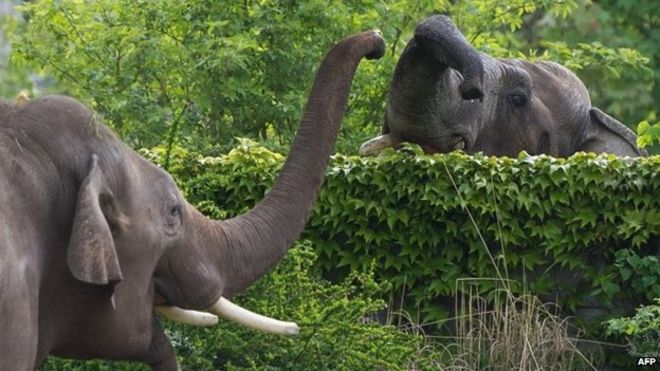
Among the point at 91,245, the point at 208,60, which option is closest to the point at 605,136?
the point at 208,60

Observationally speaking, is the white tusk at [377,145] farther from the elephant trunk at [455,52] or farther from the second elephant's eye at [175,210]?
the second elephant's eye at [175,210]

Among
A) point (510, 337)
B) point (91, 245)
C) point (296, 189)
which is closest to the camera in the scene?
point (91, 245)

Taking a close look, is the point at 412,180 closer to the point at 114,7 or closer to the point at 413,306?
the point at 413,306

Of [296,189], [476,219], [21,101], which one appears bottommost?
[476,219]

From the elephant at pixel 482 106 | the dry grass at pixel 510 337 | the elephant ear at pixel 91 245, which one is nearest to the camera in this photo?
the elephant ear at pixel 91 245

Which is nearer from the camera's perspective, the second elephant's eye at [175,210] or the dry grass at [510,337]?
the second elephant's eye at [175,210]

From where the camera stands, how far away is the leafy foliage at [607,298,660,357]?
10.7 meters

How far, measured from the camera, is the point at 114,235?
24.3 ft

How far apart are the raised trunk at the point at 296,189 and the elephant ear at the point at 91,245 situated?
29.3 inches

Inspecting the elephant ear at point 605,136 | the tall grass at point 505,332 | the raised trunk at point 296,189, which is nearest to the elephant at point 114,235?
the raised trunk at point 296,189

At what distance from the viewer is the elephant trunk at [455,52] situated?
445 inches

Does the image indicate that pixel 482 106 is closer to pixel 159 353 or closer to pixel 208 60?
pixel 208 60

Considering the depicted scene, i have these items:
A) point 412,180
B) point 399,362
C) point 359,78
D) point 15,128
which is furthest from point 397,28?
point 15,128

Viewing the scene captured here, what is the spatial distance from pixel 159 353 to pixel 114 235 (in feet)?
2.19
